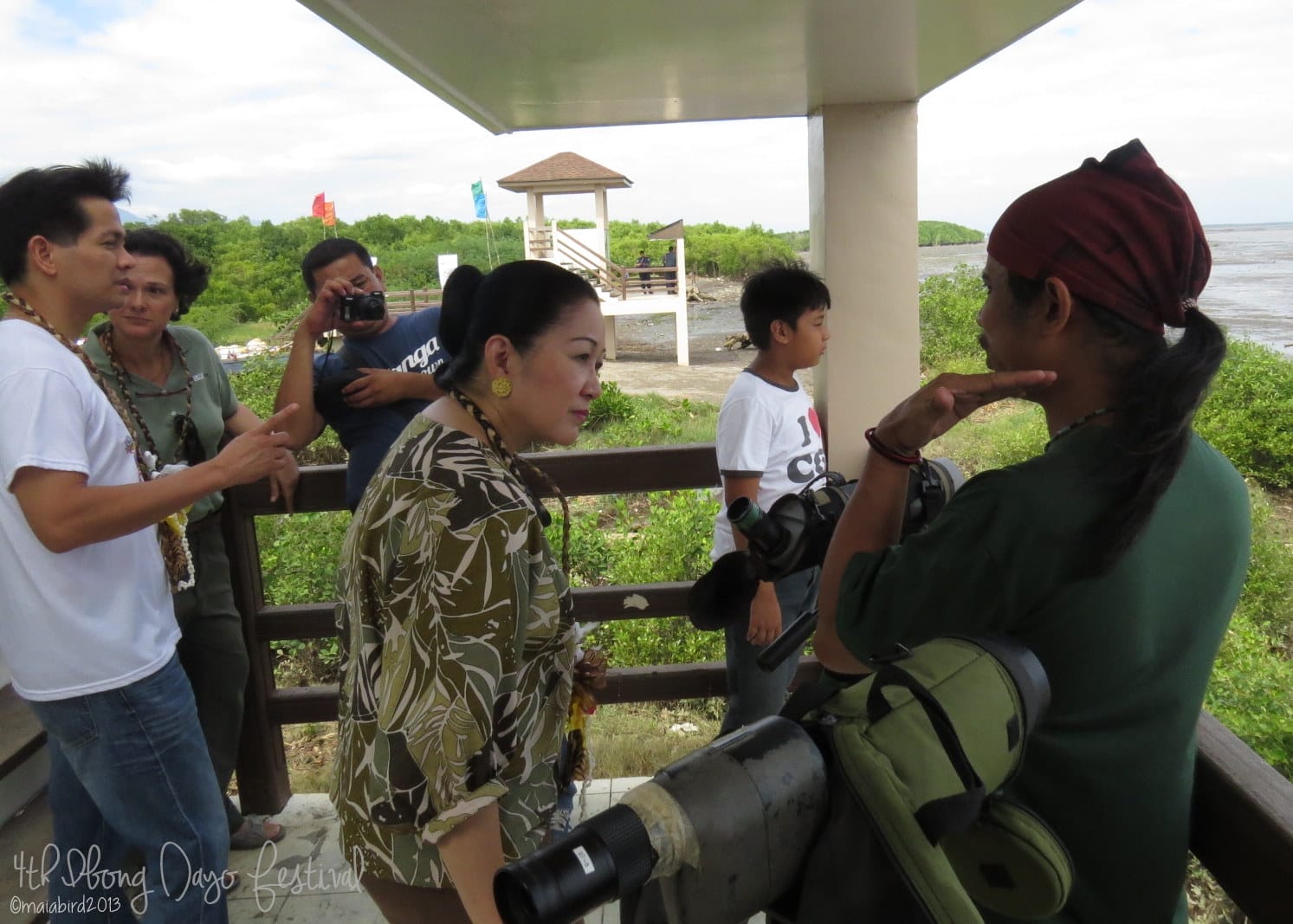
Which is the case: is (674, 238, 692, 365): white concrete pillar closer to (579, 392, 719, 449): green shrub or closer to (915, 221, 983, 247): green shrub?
(579, 392, 719, 449): green shrub

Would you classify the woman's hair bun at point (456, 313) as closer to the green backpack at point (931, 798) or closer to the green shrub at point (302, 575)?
the green backpack at point (931, 798)

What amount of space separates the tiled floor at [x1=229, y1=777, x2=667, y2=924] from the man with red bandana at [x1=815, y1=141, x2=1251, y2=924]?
1548 mm

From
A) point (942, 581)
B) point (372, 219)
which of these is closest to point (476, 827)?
point (942, 581)

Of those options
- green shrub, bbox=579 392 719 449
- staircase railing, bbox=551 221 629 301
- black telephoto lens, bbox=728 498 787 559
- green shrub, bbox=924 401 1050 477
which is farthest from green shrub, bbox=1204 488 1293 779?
staircase railing, bbox=551 221 629 301

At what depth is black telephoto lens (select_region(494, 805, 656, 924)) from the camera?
29.0 inches

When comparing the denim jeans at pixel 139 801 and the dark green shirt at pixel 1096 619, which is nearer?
the dark green shirt at pixel 1096 619

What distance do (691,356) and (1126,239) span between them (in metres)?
29.8

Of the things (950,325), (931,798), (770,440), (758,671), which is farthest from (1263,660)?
(950,325)

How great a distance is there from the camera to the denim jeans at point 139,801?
170 cm

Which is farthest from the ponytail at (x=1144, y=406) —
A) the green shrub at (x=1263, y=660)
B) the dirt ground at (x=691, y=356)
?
the dirt ground at (x=691, y=356)

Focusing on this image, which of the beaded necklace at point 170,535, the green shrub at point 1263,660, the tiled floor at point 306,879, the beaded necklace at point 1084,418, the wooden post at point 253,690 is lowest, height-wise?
the green shrub at point 1263,660

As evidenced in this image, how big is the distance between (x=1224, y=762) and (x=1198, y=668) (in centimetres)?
24

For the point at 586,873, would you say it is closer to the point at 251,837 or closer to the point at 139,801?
the point at 139,801

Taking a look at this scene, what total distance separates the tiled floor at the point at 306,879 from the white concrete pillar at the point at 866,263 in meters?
1.48
